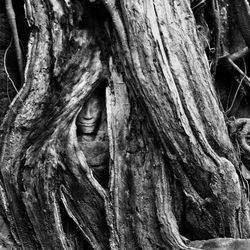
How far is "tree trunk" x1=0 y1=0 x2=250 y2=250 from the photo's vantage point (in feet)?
4.83

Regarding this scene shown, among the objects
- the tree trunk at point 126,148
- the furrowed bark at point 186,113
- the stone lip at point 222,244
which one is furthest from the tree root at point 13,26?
the stone lip at point 222,244

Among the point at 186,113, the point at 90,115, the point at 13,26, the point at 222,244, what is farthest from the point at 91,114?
the point at 222,244

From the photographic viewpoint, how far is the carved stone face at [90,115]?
1.63 m

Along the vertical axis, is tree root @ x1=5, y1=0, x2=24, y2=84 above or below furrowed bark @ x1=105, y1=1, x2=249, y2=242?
above

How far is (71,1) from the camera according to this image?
1.64 meters

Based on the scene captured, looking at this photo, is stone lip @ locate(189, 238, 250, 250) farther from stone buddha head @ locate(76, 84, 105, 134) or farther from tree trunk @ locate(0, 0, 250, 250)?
stone buddha head @ locate(76, 84, 105, 134)

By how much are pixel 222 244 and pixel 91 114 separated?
789mm

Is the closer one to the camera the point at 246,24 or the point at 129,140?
the point at 129,140

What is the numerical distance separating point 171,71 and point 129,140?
1.17 ft

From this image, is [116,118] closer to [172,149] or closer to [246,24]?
[172,149]

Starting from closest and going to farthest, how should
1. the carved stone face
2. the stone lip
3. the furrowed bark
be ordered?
the stone lip < the furrowed bark < the carved stone face

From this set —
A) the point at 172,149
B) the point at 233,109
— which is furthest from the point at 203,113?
the point at 233,109

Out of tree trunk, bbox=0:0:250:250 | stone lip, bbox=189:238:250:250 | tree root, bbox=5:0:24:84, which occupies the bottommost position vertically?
stone lip, bbox=189:238:250:250

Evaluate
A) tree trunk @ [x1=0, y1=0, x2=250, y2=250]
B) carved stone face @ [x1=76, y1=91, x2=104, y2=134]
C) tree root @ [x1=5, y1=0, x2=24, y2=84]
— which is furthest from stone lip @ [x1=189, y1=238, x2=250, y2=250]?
tree root @ [x1=5, y1=0, x2=24, y2=84]
